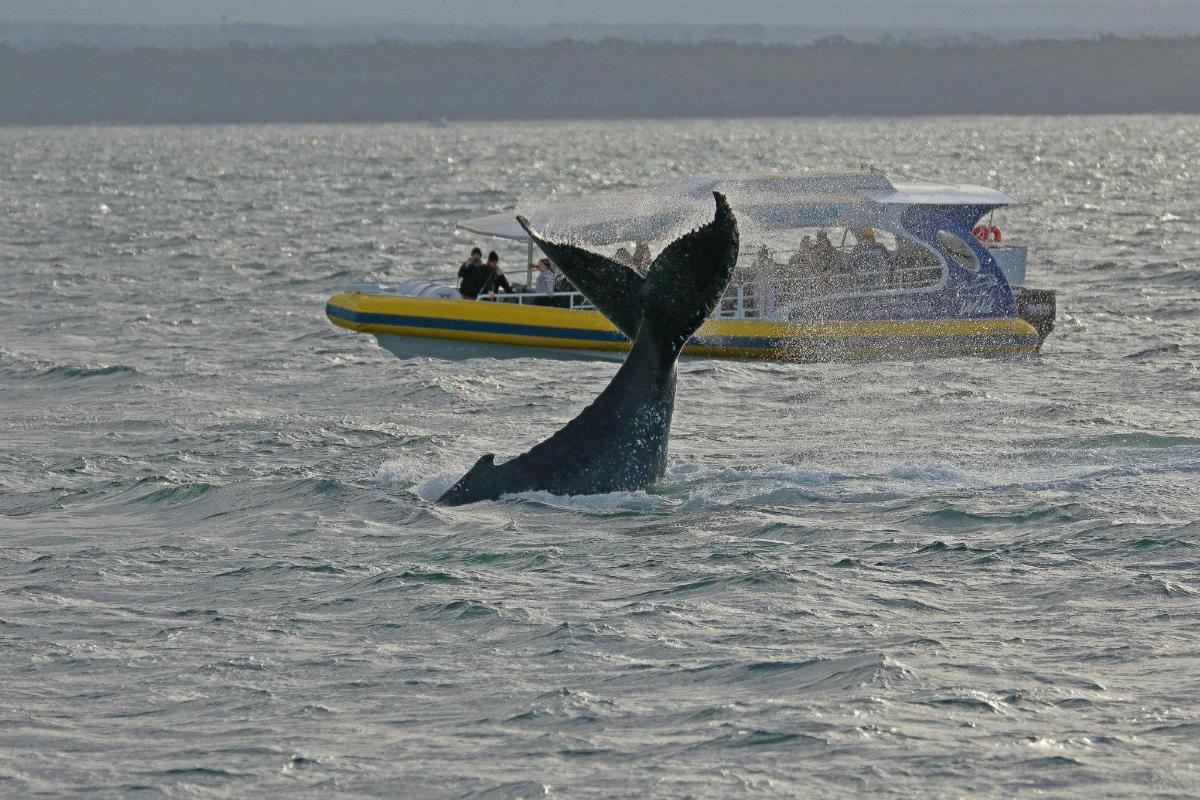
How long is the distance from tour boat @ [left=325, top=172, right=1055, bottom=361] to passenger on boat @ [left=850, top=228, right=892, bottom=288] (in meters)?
0.02

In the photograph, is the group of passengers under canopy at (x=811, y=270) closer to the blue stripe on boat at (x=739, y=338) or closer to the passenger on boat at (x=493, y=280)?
the passenger on boat at (x=493, y=280)

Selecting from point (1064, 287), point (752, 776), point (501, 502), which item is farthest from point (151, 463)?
point (1064, 287)

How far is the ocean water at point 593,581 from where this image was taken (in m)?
10.2

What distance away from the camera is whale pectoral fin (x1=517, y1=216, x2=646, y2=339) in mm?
14727

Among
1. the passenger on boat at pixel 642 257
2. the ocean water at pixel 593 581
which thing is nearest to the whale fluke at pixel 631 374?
the ocean water at pixel 593 581

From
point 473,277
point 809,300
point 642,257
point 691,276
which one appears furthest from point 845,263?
point 691,276

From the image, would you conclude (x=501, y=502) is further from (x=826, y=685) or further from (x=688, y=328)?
(x=826, y=685)

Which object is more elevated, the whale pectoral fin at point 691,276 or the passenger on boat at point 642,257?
the whale pectoral fin at point 691,276

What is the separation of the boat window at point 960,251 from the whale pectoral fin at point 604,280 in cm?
1235

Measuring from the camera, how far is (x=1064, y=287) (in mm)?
34844

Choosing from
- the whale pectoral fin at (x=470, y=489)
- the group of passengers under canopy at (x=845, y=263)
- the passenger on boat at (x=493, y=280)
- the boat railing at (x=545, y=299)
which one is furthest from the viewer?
the passenger on boat at (x=493, y=280)

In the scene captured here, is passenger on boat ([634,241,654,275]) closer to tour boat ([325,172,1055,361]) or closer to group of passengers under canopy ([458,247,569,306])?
tour boat ([325,172,1055,361])

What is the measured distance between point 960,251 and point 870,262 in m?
1.31

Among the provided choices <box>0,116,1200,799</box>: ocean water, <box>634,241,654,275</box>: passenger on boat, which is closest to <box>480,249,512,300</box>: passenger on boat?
<box>0,116,1200,799</box>: ocean water
